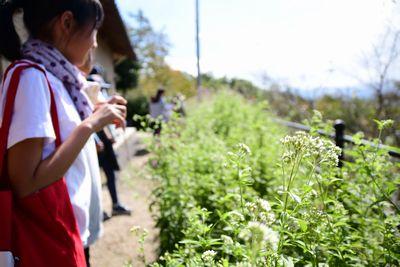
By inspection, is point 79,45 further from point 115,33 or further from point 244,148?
point 115,33

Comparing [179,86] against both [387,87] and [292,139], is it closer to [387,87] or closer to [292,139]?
[387,87]

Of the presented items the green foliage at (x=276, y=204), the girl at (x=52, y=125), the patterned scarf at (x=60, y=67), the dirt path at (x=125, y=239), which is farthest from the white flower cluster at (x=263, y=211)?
the dirt path at (x=125, y=239)

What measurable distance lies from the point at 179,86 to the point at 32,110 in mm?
25907

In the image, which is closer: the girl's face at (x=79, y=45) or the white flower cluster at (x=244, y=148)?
the white flower cluster at (x=244, y=148)

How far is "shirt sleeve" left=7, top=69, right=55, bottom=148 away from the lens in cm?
96

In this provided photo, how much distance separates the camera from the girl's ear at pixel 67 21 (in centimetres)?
116

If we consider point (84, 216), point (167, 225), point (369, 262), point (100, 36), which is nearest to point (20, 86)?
point (84, 216)

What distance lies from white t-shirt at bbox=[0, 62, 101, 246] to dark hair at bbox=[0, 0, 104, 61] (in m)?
0.21

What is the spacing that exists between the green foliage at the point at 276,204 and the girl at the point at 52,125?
1.20 feet

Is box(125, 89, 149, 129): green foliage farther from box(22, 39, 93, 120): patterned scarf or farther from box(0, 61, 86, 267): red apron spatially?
box(0, 61, 86, 267): red apron

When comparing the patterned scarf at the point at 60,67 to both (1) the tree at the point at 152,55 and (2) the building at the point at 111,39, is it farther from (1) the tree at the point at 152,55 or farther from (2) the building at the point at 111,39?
(1) the tree at the point at 152,55

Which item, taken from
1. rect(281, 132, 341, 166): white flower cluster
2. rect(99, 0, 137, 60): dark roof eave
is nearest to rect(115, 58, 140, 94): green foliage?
rect(99, 0, 137, 60): dark roof eave

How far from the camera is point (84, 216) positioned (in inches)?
47.3

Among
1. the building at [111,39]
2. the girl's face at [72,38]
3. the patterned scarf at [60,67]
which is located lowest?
the building at [111,39]
